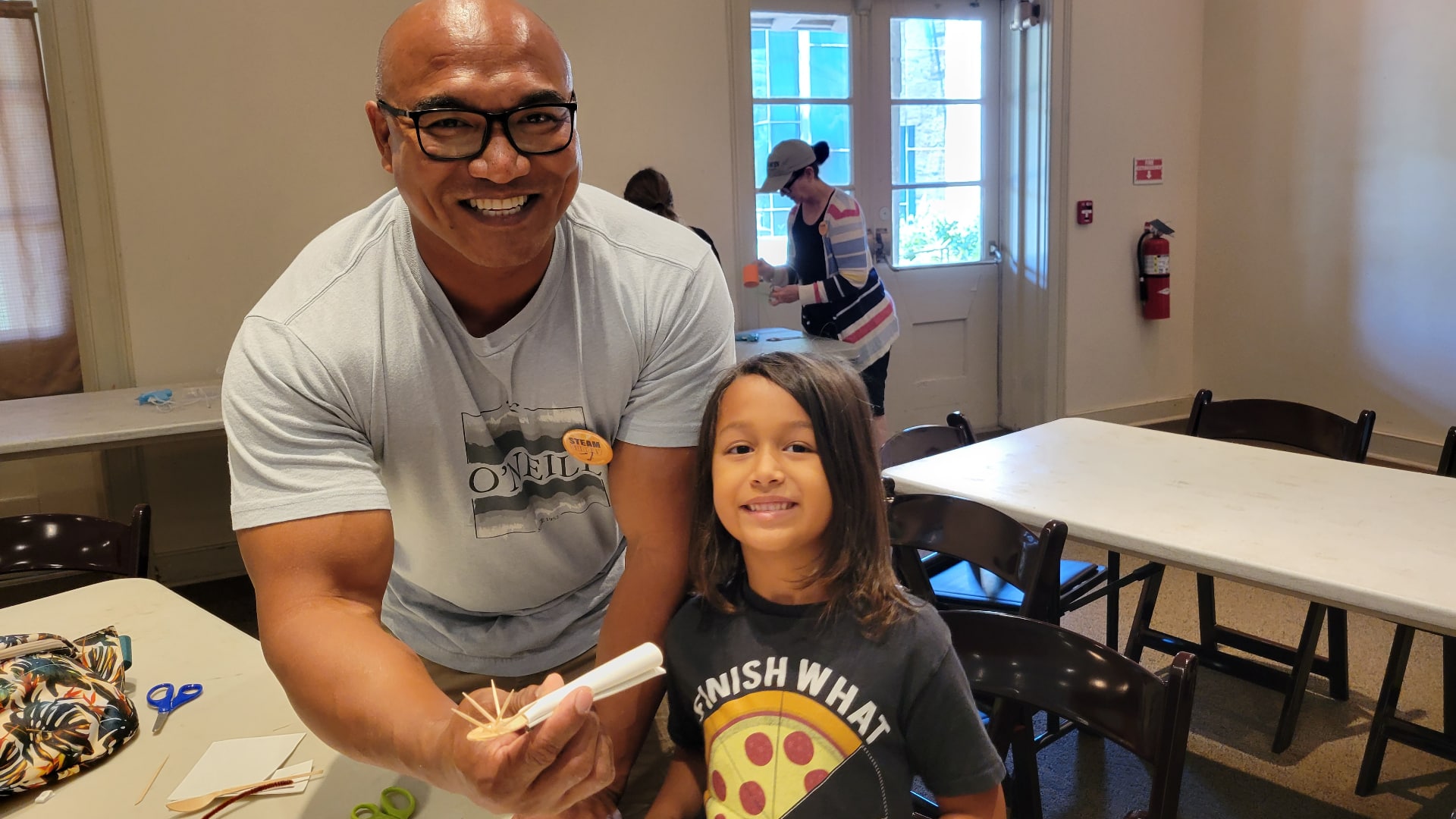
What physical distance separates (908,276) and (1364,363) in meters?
2.27

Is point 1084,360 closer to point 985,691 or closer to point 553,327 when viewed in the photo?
point 985,691

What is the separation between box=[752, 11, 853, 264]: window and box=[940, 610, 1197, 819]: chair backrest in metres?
3.69

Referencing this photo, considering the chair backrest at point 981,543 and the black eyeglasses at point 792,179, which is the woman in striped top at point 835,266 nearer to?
the black eyeglasses at point 792,179

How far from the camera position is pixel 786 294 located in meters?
4.20

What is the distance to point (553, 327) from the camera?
3.84 ft

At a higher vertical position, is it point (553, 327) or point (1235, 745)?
point (553, 327)

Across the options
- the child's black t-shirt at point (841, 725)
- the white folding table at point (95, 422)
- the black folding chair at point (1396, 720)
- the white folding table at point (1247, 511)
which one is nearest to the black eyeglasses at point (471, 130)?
the child's black t-shirt at point (841, 725)

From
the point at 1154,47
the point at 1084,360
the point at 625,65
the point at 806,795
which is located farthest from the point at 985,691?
the point at 1154,47

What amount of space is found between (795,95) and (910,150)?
72 cm

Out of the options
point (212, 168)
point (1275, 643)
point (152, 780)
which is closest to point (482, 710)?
point (152, 780)

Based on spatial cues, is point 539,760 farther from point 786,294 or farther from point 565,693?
point 786,294

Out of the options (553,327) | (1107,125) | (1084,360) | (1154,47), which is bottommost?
(1084,360)

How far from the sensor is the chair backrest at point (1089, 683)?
1.23 meters

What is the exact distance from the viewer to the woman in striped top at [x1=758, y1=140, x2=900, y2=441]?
4070 mm
